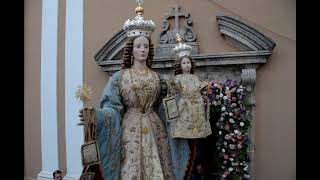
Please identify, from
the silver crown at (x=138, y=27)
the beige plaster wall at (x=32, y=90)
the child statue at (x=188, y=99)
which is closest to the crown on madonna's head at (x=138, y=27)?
the silver crown at (x=138, y=27)

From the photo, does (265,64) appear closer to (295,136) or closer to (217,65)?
(217,65)

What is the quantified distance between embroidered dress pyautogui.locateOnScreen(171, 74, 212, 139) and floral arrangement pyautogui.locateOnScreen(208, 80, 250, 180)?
0.78 meters

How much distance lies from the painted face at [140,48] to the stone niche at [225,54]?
54.3 inches

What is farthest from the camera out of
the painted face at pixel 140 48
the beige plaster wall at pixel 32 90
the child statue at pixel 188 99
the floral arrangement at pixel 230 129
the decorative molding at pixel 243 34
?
the beige plaster wall at pixel 32 90

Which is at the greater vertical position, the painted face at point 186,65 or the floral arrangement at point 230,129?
the painted face at point 186,65

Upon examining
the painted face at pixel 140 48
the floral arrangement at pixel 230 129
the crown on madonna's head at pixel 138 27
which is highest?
the crown on madonna's head at pixel 138 27

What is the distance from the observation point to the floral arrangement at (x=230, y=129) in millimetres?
4496

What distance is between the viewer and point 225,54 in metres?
4.91

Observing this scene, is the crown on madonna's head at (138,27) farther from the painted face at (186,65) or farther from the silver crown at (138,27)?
the painted face at (186,65)

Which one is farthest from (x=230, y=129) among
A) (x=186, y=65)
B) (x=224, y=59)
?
(x=186, y=65)

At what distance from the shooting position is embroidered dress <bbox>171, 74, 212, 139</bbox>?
360 cm

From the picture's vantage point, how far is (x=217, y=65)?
502 cm

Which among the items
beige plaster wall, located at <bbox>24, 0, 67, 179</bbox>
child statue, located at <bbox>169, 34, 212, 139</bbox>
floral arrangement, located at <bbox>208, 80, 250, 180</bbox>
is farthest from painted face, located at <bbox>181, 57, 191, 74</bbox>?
beige plaster wall, located at <bbox>24, 0, 67, 179</bbox>

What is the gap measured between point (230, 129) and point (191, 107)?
3.32 ft
